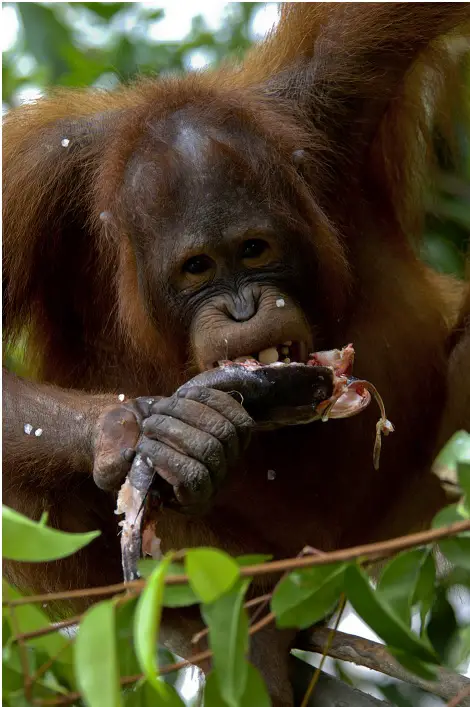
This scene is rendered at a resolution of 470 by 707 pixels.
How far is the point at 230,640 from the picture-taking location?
1.24 meters

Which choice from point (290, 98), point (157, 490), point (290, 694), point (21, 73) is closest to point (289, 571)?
point (157, 490)

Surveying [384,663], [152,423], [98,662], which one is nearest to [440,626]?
[384,663]

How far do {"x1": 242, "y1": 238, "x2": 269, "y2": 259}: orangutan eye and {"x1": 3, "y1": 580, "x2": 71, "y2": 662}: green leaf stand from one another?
1.23 meters

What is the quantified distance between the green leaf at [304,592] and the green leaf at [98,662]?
311mm

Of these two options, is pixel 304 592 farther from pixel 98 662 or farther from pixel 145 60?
pixel 145 60

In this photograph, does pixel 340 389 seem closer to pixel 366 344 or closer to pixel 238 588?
pixel 366 344

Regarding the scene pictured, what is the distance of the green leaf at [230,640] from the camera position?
122cm

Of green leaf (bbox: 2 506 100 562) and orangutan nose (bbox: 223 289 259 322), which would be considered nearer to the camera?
green leaf (bbox: 2 506 100 562)

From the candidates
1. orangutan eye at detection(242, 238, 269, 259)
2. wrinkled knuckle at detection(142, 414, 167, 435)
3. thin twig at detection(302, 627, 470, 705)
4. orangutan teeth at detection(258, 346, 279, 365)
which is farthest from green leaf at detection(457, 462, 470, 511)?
orangutan eye at detection(242, 238, 269, 259)

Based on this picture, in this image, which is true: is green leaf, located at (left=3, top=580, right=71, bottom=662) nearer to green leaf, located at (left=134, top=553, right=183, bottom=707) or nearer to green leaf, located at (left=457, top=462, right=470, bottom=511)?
green leaf, located at (left=134, top=553, right=183, bottom=707)

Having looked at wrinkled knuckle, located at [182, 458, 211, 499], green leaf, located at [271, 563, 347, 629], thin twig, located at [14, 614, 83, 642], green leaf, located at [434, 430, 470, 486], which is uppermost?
green leaf, located at [434, 430, 470, 486]

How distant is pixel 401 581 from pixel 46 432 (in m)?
1.32

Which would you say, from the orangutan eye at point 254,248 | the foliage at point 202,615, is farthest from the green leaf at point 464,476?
the orangutan eye at point 254,248

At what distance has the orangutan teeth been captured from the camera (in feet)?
7.64
